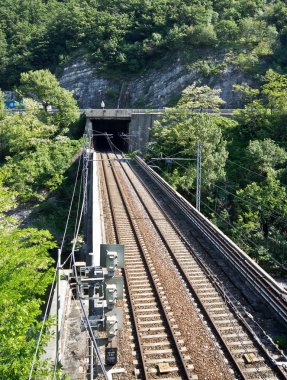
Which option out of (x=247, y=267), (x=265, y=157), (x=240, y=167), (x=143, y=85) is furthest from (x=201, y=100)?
(x=247, y=267)

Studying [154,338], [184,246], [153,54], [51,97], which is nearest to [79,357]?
[154,338]

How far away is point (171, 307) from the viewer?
35.5 feet

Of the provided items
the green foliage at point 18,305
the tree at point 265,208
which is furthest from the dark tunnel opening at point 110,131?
the green foliage at point 18,305

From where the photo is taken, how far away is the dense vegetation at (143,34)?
53.8 meters

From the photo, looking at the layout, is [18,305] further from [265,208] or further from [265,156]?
[265,156]

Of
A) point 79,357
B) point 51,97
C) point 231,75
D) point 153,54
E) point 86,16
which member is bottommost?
point 79,357

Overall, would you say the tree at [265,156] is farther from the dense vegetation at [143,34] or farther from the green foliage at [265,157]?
the dense vegetation at [143,34]

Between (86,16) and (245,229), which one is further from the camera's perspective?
(86,16)

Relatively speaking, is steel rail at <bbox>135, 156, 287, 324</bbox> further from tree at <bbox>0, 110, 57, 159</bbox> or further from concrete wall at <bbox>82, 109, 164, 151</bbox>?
tree at <bbox>0, 110, 57, 159</bbox>

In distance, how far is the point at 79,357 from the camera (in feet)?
28.5

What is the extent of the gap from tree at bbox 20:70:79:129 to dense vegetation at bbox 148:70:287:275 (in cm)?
1199

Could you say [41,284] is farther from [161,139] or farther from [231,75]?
[231,75]

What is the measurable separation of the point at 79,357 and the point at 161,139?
25.9 meters

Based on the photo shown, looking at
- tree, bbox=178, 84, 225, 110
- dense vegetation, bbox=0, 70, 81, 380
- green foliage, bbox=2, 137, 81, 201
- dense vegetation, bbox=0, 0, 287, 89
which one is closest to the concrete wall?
dense vegetation, bbox=0, 70, 81, 380
